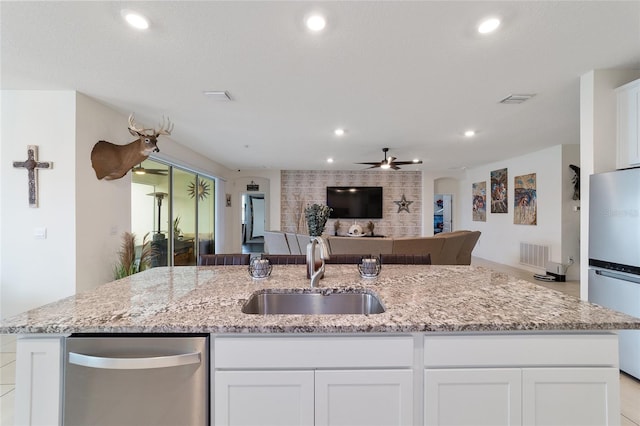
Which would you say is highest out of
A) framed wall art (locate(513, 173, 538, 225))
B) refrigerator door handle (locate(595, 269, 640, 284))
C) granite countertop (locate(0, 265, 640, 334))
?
framed wall art (locate(513, 173, 538, 225))

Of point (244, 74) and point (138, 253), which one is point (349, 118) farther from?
point (138, 253)

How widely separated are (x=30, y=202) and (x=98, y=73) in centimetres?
154

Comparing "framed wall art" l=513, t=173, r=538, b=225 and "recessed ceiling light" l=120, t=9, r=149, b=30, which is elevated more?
"recessed ceiling light" l=120, t=9, r=149, b=30

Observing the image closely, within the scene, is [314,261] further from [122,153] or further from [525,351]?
[122,153]

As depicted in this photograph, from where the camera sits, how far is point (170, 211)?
4.81m

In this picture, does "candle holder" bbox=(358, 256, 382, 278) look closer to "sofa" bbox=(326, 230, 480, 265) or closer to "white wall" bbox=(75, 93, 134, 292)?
"sofa" bbox=(326, 230, 480, 265)

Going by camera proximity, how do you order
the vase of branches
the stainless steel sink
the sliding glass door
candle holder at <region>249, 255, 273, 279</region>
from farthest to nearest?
the sliding glass door
candle holder at <region>249, 255, 273, 279</region>
the vase of branches
the stainless steel sink

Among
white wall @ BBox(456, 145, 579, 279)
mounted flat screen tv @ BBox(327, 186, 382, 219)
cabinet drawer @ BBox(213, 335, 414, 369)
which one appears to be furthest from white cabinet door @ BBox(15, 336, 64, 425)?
mounted flat screen tv @ BBox(327, 186, 382, 219)

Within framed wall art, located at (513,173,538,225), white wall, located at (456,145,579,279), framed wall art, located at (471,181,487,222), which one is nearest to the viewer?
white wall, located at (456,145,579,279)

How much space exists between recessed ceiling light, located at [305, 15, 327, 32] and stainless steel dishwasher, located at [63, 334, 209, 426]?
72.7 inches

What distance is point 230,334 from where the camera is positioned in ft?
3.39

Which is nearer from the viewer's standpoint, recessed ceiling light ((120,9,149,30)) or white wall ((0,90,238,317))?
recessed ceiling light ((120,9,149,30))

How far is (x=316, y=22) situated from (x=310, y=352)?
1843 mm

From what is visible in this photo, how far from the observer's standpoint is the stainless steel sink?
4.91 ft
